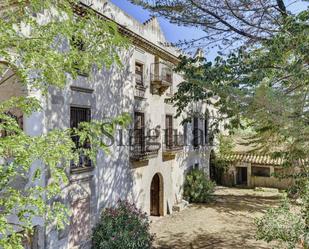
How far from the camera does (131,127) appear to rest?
16016mm

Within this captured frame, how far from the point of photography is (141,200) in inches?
671

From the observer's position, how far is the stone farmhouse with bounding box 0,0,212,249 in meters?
11.4

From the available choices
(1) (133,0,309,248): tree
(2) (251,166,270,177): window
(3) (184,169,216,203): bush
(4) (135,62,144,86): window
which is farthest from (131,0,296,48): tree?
(2) (251,166,270,177): window

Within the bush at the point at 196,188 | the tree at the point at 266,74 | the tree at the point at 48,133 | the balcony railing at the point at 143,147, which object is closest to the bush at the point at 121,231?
the balcony railing at the point at 143,147

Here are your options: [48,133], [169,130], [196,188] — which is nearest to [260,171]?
[196,188]

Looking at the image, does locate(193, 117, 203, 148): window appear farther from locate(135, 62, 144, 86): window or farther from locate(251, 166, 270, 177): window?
locate(135, 62, 144, 86): window

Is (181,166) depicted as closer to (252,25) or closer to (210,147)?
(210,147)

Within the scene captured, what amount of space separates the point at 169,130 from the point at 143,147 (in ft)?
14.1

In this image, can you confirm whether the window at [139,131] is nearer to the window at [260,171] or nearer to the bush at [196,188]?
the bush at [196,188]

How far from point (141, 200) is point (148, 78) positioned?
7200 millimetres

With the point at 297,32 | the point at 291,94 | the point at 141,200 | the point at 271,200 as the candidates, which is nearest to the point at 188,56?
the point at 291,94

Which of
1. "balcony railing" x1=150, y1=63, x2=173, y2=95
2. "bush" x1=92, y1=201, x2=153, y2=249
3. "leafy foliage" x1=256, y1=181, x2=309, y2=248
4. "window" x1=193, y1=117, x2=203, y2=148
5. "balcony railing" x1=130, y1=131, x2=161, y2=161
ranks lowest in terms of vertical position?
"bush" x1=92, y1=201, x2=153, y2=249

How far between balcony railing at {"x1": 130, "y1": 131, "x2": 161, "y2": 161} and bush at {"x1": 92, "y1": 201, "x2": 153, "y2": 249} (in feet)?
10.5

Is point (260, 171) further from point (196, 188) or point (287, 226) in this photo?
point (287, 226)
